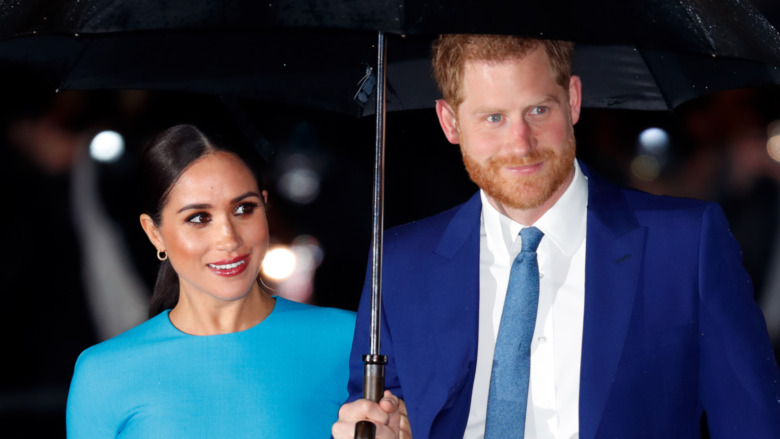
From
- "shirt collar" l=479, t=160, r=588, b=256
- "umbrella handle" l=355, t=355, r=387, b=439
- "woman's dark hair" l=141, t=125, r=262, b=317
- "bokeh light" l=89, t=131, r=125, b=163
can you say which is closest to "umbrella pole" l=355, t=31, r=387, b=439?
"umbrella handle" l=355, t=355, r=387, b=439

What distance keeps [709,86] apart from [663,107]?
7.1 inches

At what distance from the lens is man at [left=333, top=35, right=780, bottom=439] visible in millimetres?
2146

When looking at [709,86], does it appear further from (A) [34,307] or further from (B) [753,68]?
(A) [34,307]

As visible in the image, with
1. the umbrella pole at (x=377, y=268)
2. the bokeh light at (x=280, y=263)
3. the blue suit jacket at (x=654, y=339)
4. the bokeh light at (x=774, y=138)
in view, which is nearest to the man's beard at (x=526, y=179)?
the blue suit jacket at (x=654, y=339)

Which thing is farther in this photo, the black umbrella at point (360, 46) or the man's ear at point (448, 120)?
the man's ear at point (448, 120)

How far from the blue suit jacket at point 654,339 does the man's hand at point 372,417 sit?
0.18 meters

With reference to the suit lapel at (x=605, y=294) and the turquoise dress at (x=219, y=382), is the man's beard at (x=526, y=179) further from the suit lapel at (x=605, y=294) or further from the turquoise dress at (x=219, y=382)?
the turquoise dress at (x=219, y=382)

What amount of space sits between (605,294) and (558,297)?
0.13 metres

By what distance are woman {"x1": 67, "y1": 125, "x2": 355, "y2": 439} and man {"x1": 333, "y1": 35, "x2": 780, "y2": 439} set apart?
1.42ft

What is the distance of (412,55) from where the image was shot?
291 cm

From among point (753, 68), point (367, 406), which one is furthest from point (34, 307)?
point (753, 68)

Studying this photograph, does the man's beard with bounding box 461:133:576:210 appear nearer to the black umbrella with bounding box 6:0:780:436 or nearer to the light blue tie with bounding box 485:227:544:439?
the light blue tie with bounding box 485:227:544:439

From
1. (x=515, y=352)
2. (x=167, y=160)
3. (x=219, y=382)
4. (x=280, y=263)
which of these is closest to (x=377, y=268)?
(x=515, y=352)

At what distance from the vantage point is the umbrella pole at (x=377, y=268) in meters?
2.09
